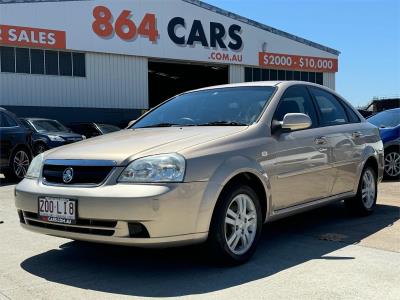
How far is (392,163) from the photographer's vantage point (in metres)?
10.1

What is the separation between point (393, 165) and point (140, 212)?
7562 mm

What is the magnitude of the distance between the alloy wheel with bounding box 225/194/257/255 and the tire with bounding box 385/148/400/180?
6.40 m

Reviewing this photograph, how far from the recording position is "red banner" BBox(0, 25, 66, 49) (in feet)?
65.6

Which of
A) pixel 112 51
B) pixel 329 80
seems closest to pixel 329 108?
pixel 112 51

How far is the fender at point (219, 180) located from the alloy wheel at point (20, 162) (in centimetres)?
783

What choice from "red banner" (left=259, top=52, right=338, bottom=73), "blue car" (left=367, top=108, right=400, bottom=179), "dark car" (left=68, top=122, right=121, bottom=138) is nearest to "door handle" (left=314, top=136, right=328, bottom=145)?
"blue car" (left=367, top=108, right=400, bottom=179)

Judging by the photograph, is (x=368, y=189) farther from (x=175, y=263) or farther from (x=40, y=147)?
(x=40, y=147)

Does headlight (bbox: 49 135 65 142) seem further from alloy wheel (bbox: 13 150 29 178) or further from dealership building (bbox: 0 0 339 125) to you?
dealership building (bbox: 0 0 339 125)

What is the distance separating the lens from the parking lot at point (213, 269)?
3.72 meters

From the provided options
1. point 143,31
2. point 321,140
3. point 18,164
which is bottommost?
point 18,164

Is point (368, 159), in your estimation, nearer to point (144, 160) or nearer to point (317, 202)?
point (317, 202)

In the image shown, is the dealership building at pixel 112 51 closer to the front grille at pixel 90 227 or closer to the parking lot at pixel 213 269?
the parking lot at pixel 213 269

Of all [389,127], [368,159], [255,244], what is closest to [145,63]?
[389,127]

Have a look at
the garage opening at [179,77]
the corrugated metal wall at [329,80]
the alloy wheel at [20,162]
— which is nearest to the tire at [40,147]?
the alloy wheel at [20,162]
